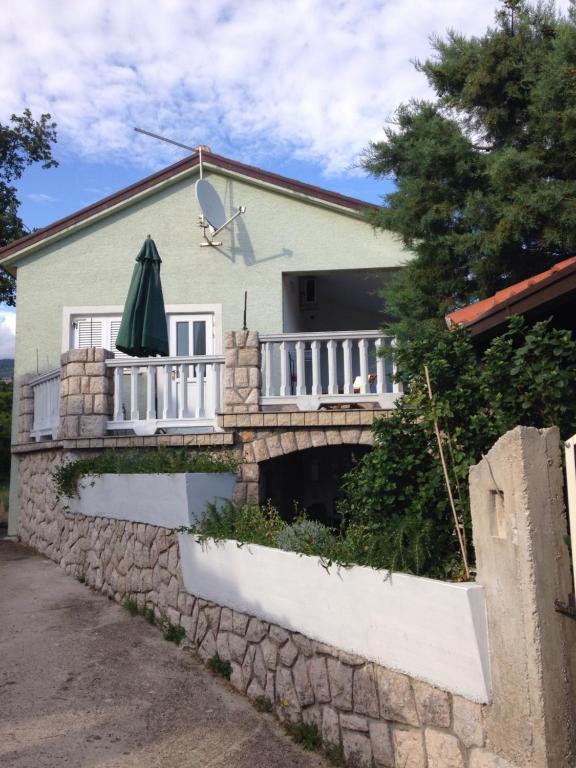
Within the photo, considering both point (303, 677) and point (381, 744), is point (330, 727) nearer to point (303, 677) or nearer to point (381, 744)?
point (303, 677)

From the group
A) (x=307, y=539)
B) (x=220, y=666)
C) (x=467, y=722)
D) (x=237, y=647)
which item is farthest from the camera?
(x=220, y=666)

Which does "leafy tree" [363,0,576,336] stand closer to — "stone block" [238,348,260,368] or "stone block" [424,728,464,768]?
"stone block" [238,348,260,368]

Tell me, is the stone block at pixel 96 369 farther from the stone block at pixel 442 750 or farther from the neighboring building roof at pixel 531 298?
the stone block at pixel 442 750

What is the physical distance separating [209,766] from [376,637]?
1.38m

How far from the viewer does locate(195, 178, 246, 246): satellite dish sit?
11.5 m

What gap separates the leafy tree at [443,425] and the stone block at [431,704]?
0.66 metres

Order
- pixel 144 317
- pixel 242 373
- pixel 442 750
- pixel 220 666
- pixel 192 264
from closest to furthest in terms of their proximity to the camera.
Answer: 1. pixel 442 750
2. pixel 220 666
3. pixel 242 373
4. pixel 144 317
5. pixel 192 264

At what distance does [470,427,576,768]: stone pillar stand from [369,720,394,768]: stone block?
2.30ft

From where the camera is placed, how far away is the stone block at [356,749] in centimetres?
433

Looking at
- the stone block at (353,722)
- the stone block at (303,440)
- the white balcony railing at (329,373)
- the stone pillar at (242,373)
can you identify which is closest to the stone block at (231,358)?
the stone pillar at (242,373)

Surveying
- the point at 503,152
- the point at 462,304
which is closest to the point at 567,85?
the point at 503,152

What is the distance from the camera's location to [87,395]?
8703 millimetres

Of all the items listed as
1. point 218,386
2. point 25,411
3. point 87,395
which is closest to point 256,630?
point 218,386

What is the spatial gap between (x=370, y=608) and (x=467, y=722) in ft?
2.99
